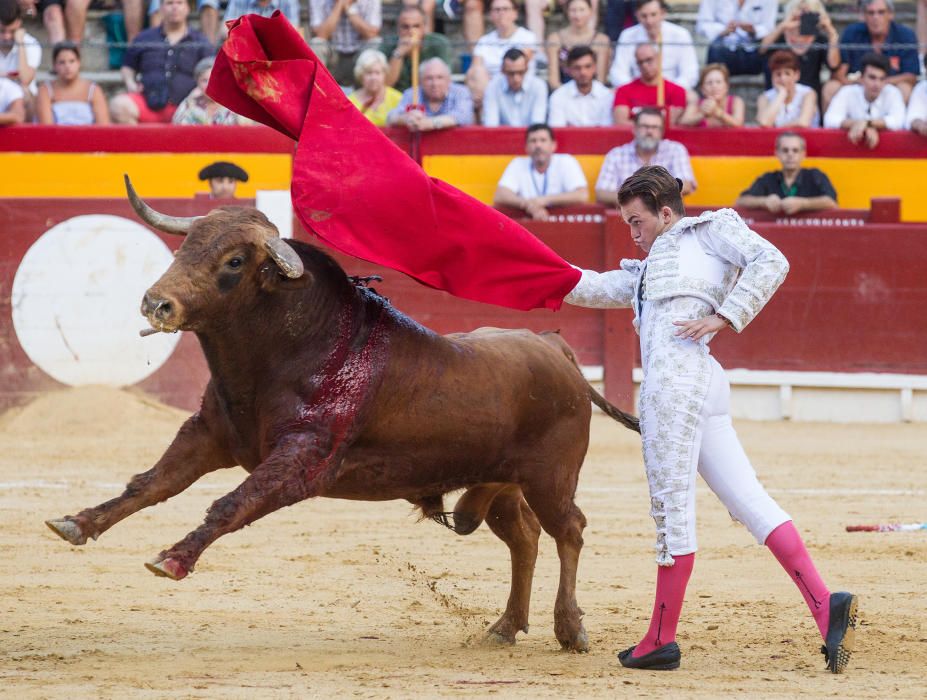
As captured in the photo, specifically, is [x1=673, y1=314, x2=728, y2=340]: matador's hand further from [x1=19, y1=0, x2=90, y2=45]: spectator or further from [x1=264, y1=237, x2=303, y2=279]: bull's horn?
[x1=19, y1=0, x2=90, y2=45]: spectator

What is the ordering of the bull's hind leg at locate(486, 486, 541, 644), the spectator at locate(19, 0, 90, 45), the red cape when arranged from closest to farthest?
the red cape < the bull's hind leg at locate(486, 486, 541, 644) < the spectator at locate(19, 0, 90, 45)

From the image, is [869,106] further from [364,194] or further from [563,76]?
[364,194]

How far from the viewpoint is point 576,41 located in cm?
1096

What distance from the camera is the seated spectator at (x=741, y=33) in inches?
433

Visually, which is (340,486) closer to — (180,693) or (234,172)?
(180,693)

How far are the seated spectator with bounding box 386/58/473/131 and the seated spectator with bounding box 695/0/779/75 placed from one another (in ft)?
6.01

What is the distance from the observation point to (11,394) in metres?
9.66

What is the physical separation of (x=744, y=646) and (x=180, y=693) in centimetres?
168

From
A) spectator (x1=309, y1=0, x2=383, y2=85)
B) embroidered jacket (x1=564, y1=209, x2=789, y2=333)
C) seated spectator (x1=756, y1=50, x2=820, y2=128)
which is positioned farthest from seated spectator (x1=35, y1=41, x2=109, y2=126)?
embroidered jacket (x1=564, y1=209, x2=789, y2=333)

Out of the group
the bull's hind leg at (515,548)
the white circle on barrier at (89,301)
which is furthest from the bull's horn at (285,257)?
the white circle on barrier at (89,301)

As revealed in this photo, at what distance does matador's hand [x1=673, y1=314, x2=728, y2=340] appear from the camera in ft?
13.5

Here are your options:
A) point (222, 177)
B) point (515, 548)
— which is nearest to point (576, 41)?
point (222, 177)

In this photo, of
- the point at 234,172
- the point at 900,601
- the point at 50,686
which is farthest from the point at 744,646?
the point at 234,172

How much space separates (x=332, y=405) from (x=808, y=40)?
736cm
